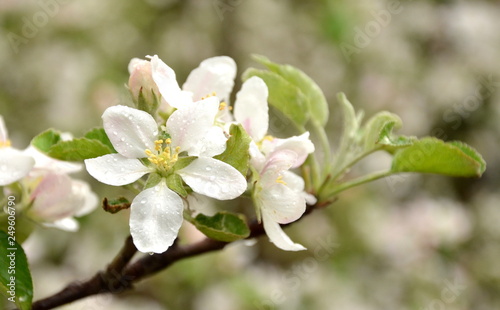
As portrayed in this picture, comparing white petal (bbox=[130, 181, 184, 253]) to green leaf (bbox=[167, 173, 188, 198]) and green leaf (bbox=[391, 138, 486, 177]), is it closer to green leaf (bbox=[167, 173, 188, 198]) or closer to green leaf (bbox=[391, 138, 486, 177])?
green leaf (bbox=[167, 173, 188, 198])

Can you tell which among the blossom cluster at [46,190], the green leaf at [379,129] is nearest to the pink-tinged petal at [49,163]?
the blossom cluster at [46,190]

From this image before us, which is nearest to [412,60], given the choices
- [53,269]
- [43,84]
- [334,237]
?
[334,237]

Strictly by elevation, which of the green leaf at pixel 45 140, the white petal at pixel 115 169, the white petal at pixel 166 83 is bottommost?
the green leaf at pixel 45 140

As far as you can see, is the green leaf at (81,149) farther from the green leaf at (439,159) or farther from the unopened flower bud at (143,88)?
the green leaf at (439,159)

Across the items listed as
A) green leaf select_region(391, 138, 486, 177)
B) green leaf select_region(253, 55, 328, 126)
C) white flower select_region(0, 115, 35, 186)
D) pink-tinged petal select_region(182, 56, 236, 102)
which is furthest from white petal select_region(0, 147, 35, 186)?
green leaf select_region(391, 138, 486, 177)

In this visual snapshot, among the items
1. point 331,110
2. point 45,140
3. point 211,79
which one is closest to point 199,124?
point 211,79

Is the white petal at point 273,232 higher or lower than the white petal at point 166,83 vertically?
lower

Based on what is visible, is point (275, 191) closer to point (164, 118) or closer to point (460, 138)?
point (164, 118)
